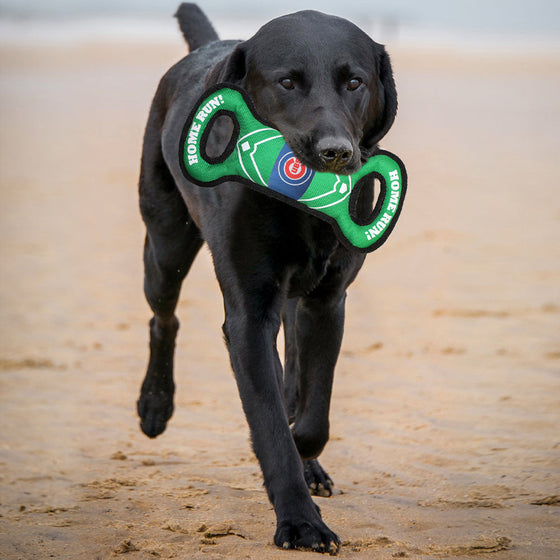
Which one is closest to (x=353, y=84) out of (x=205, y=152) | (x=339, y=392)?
(x=205, y=152)

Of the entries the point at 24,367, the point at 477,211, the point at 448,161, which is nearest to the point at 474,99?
the point at 448,161

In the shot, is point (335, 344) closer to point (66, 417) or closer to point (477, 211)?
point (66, 417)

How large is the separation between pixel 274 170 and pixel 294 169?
2.4 inches

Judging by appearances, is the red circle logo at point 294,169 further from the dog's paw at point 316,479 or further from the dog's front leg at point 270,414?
the dog's paw at point 316,479

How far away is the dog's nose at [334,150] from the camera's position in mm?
2848

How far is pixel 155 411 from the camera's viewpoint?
4387 millimetres

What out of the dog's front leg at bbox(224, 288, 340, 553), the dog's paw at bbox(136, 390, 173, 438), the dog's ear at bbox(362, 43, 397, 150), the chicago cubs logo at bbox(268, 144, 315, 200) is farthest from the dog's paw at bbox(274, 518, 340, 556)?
the dog's paw at bbox(136, 390, 173, 438)

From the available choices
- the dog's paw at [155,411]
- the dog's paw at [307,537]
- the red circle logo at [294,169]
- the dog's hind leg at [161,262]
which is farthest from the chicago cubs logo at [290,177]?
the dog's paw at [155,411]

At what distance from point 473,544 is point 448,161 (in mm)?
10429

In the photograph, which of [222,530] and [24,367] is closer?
[222,530]

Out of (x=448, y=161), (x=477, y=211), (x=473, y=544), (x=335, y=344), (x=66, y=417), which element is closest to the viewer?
(x=473, y=544)

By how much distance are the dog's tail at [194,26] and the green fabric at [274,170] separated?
5.35ft

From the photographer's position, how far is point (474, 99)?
19391 mm

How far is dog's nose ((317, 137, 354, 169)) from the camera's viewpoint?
2.85 metres
